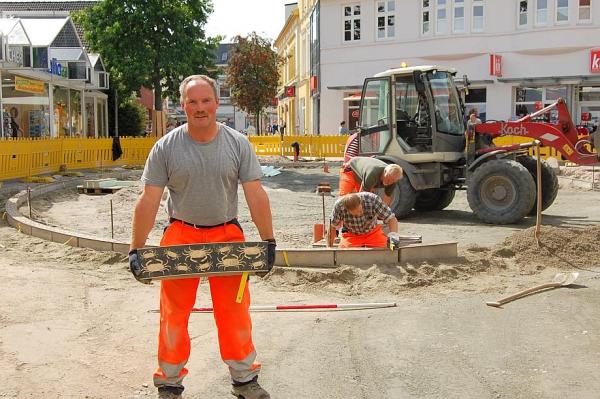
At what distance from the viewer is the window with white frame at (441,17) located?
33.4 m

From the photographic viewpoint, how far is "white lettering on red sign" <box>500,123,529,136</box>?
41.5 ft

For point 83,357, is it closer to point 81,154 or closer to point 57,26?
point 81,154

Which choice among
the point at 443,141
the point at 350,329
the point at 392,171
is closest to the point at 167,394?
the point at 350,329

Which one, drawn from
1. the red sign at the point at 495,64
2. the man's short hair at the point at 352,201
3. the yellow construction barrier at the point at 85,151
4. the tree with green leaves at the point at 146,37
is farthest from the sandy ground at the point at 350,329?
the red sign at the point at 495,64

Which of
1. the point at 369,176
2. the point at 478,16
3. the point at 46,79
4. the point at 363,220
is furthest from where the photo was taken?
the point at 478,16

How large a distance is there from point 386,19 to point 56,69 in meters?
17.0

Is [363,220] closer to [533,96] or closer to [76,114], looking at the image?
[76,114]

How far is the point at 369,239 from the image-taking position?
26.5 ft

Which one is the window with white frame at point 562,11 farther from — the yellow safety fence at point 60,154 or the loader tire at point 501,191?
the loader tire at point 501,191

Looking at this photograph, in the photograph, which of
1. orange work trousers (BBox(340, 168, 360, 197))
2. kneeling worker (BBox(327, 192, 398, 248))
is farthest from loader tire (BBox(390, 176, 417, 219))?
kneeling worker (BBox(327, 192, 398, 248))

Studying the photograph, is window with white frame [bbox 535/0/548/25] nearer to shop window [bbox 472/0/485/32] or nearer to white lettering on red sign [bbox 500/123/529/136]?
shop window [bbox 472/0/485/32]

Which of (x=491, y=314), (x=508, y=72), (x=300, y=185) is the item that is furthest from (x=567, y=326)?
(x=508, y=72)

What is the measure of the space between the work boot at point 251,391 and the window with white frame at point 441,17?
103 feet

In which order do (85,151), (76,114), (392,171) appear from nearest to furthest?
(392,171)
(85,151)
(76,114)
